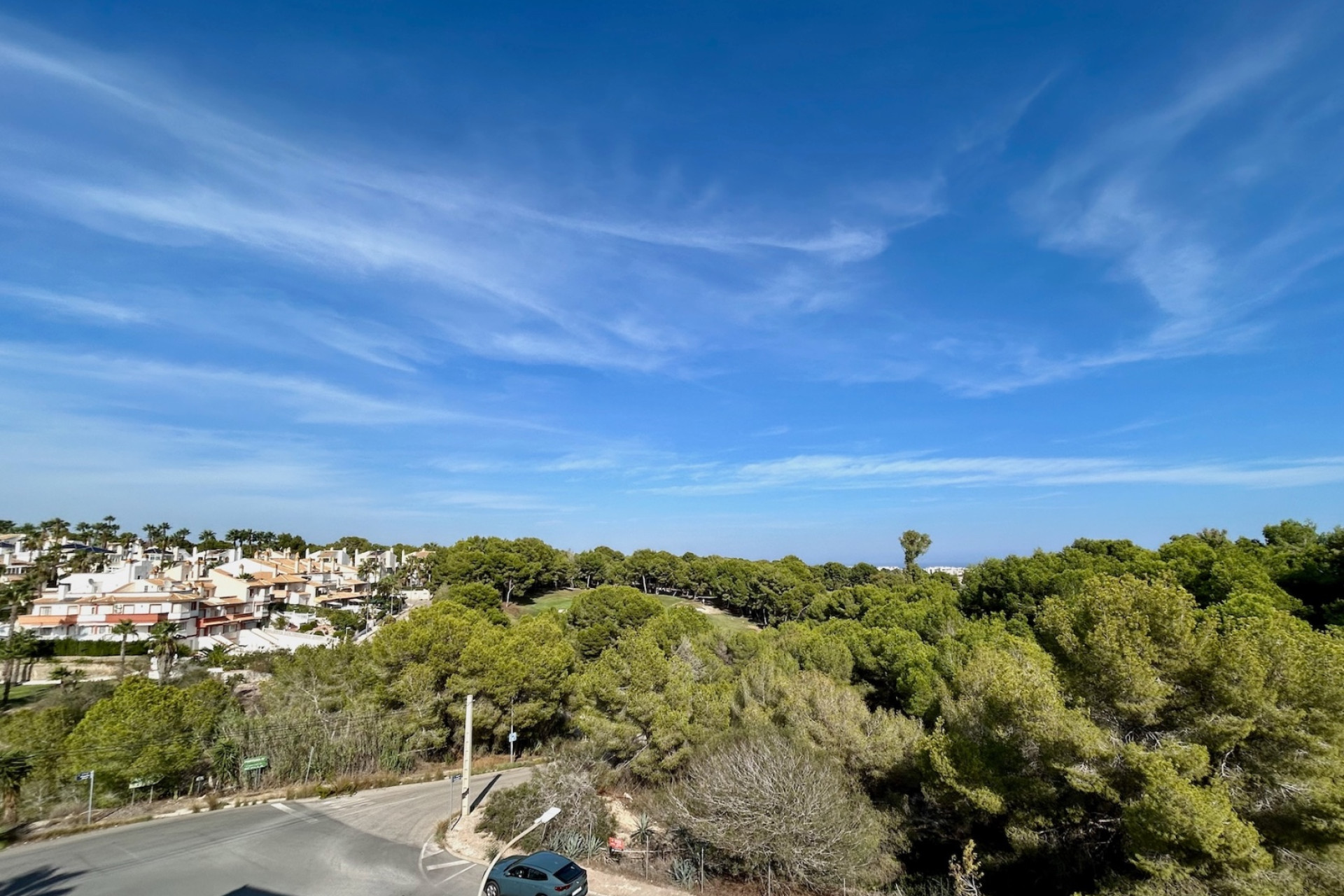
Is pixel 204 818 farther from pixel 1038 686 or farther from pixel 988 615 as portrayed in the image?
pixel 988 615

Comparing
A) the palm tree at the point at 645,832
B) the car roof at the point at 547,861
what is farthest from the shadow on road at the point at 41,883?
the palm tree at the point at 645,832

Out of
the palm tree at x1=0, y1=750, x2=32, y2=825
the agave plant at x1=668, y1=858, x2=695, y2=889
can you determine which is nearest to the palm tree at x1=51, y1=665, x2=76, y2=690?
the palm tree at x1=0, y1=750, x2=32, y2=825

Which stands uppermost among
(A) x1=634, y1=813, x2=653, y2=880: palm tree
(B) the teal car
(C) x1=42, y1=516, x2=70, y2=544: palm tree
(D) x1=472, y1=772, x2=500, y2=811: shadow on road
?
(C) x1=42, y1=516, x2=70, y2=544: palm tree

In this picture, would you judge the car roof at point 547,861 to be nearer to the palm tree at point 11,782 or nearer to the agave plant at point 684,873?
the agave plant at point 684,873

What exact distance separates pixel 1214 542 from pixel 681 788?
69.0 m

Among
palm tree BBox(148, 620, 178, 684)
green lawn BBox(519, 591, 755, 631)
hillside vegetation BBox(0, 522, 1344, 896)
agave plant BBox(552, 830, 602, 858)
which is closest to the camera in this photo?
hillside vegetation BBox(0, 522, 1344, 896)

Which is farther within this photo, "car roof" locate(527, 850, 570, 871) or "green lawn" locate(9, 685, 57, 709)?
"green lawn" locate(9, 685, 57, 709)

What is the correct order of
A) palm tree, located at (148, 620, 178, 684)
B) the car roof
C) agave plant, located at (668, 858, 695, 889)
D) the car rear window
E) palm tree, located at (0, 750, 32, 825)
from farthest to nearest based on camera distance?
1. palm tree, located at (148, 620, 178, 684)
2. palm tree, located at (0, 750, 32, 825)
3. agave plant, located at (668, 858, 695, 889)
4. the car roof
5. the car rear window

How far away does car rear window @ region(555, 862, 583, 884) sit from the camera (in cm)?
1474

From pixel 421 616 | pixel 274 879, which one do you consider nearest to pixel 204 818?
pixel 274 879

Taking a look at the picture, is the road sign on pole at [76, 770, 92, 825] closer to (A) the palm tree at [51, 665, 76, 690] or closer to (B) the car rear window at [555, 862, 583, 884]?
(B) the car rear window at [555, 862, 583, 884]

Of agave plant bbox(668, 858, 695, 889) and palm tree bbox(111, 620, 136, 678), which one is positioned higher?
palm tree bbox(111, 620, 136, 678)

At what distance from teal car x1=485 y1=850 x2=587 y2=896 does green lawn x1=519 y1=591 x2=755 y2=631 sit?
2411 inches

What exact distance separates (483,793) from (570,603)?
62618mm
